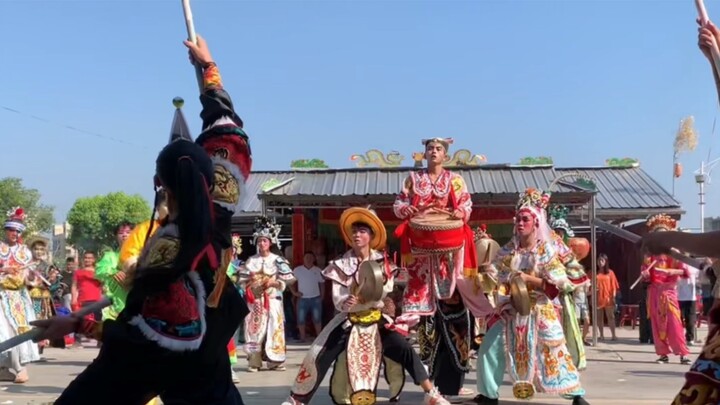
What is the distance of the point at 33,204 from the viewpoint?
151ft

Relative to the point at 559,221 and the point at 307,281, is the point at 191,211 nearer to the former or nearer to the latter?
the point at 559,221

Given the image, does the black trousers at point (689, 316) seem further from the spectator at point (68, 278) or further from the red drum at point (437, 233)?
the spectator at point (68, 278)

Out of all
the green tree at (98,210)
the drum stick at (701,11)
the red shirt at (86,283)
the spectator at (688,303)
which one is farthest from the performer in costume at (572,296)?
the green tree at (98,210)

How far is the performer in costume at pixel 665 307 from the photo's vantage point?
10242 millimetres

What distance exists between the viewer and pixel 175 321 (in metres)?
3.37

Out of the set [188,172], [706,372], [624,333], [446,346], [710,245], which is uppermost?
[188,172]

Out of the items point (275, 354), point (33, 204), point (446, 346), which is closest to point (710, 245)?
point (446, 346)

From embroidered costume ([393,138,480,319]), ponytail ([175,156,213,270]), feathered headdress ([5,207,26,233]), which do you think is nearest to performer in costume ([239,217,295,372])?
feathered headdress ([5,207,26,233])

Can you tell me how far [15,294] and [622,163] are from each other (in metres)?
13.2

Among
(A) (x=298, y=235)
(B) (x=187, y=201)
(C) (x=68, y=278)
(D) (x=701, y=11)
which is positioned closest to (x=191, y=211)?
(B) (x=187, y=201)

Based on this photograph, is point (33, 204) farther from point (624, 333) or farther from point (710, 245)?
point (710, 245)

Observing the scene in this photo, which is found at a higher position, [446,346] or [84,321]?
[84,321]

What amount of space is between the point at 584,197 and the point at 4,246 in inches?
330

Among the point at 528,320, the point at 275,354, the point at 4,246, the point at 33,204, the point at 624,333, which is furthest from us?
the point at 33,204
